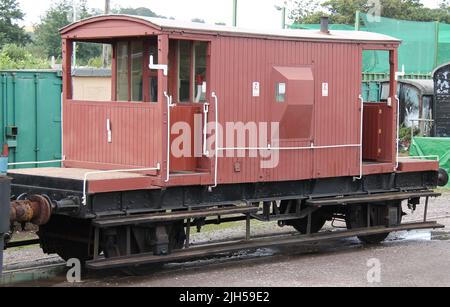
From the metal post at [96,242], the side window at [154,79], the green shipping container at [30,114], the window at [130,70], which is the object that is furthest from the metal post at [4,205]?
the green shipping container at [30,114]

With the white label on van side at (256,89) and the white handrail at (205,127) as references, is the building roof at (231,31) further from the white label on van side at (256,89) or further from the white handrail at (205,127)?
the white handrail at (205,127)

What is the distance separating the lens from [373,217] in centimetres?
1362

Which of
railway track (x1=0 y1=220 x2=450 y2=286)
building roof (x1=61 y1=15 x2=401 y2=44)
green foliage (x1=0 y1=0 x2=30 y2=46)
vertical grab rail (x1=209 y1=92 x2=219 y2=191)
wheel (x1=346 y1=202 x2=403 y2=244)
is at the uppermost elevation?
green foliage (x1=0 y1=0 x2=30 y2=46)

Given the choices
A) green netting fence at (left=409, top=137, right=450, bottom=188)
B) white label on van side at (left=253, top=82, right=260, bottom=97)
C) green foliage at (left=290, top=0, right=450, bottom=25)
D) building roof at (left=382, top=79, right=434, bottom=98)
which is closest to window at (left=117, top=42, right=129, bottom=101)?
white label on van side at (left=253, top=82, right=260, bottom=97)

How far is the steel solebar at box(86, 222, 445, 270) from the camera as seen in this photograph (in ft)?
32.7

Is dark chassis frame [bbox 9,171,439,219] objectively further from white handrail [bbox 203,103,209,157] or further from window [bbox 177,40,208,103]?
window [bbox 177,40,208,103]

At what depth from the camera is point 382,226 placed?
13578mm

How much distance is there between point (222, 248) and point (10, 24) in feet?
164

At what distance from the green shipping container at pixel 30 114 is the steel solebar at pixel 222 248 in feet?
20.7

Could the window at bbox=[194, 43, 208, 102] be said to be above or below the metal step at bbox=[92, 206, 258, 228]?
above

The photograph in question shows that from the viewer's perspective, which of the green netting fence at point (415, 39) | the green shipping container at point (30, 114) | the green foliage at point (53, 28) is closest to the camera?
the green shipping container at point (30, 114)

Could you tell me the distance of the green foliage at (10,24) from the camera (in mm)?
56250

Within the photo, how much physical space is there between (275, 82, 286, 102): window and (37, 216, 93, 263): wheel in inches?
131

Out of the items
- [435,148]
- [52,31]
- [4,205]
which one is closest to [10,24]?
[52,31]
